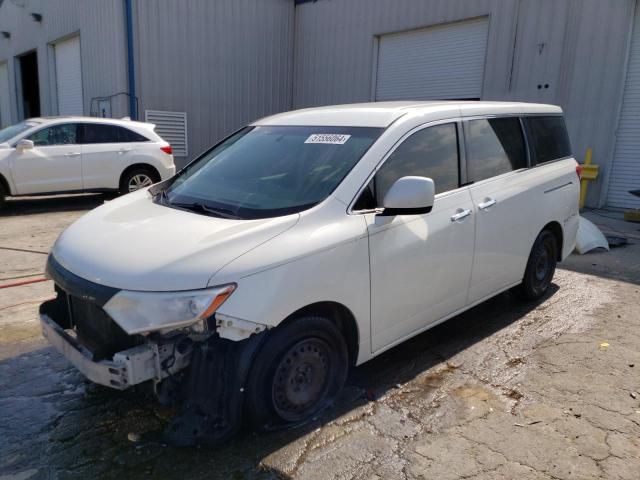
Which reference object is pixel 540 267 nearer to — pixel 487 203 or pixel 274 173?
pixel 487 203

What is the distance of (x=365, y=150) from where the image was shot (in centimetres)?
322

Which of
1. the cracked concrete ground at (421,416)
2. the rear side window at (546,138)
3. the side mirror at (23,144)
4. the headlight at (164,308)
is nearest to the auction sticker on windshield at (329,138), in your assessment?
the headlight at (164,308)

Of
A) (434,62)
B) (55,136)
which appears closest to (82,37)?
(55,136)

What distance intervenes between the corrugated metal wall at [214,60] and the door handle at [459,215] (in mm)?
12005

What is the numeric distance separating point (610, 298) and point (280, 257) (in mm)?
4085

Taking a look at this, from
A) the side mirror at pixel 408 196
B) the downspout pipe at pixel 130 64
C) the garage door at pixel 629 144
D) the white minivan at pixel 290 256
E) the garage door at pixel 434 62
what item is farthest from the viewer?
the downspout pipe at pixel 130 64

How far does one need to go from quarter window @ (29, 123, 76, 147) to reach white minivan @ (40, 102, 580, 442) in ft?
22.2

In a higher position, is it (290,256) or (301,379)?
(290,256)

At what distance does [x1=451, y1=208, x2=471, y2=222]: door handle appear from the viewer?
361cm

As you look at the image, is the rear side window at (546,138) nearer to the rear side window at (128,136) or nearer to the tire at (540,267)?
the tire at (540,267)

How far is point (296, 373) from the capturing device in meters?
2.89

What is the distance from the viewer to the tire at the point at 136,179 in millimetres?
10266

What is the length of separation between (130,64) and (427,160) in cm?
1190

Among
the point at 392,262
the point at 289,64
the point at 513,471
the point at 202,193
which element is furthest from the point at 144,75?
the point at 513,471
